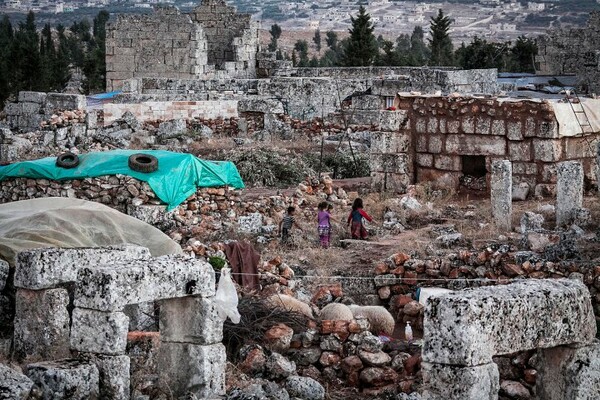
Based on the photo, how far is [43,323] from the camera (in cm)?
1175

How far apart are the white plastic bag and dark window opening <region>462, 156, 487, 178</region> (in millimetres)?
10750

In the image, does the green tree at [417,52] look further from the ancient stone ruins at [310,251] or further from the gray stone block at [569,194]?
the gray stone block at [569,194]

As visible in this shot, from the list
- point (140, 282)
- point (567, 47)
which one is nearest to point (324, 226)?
point (140, 282)

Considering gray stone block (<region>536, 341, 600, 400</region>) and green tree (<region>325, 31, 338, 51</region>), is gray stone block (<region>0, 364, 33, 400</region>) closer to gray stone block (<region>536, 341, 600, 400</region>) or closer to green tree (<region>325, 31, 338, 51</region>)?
gray stone block (<region>536, 341, 600, 400</region>)

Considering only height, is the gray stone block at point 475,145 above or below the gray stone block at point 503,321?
below

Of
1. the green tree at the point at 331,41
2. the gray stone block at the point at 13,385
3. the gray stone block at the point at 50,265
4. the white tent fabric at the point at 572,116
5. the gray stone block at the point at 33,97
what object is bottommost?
the green tree at the point at 331,41

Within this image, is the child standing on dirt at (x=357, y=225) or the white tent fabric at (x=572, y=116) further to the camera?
the white tent fabric at (x=572, y=116)

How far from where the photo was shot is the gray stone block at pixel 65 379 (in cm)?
1029

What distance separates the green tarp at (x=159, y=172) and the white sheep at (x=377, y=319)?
7.28 m

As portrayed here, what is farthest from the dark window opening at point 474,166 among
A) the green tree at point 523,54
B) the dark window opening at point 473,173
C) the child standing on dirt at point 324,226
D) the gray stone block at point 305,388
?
the green tree at point 523,54

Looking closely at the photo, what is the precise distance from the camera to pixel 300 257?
1862cm

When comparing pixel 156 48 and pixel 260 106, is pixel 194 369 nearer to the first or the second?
pixel 260 106

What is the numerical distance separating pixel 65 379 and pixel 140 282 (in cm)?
96

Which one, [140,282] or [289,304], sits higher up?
[140,282]
